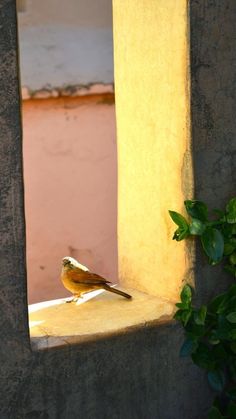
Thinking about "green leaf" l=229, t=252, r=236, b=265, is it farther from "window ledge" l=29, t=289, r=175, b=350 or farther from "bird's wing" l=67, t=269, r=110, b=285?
"bird's wing" l=67, t=269, r=110, b=285

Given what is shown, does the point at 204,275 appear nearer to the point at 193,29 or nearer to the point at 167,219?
the point at 167,219

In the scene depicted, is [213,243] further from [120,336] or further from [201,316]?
[120,336]

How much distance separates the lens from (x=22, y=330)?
3.08 m

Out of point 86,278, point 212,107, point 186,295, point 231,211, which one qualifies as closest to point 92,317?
point 86,278

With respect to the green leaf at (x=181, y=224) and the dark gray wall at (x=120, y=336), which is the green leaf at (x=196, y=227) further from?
the dark gray wall at (x=120, y=336)

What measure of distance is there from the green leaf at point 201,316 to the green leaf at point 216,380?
0.77ft

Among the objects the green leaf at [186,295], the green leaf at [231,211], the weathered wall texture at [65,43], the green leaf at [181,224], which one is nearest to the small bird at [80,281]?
the green leaf at [186,295]

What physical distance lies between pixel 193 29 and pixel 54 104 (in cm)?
382

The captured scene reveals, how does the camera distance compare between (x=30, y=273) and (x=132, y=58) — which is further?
(x=30, y=273)

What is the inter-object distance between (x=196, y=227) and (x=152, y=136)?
0.43 metres

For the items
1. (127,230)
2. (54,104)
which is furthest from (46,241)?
(127,230)

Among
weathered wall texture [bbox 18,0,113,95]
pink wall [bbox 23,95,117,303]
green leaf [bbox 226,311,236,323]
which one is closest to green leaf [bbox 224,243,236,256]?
green leaf [bbox 226,311,236,323]

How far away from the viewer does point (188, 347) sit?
3482mm

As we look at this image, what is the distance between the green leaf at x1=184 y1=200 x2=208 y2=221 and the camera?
134 inches
